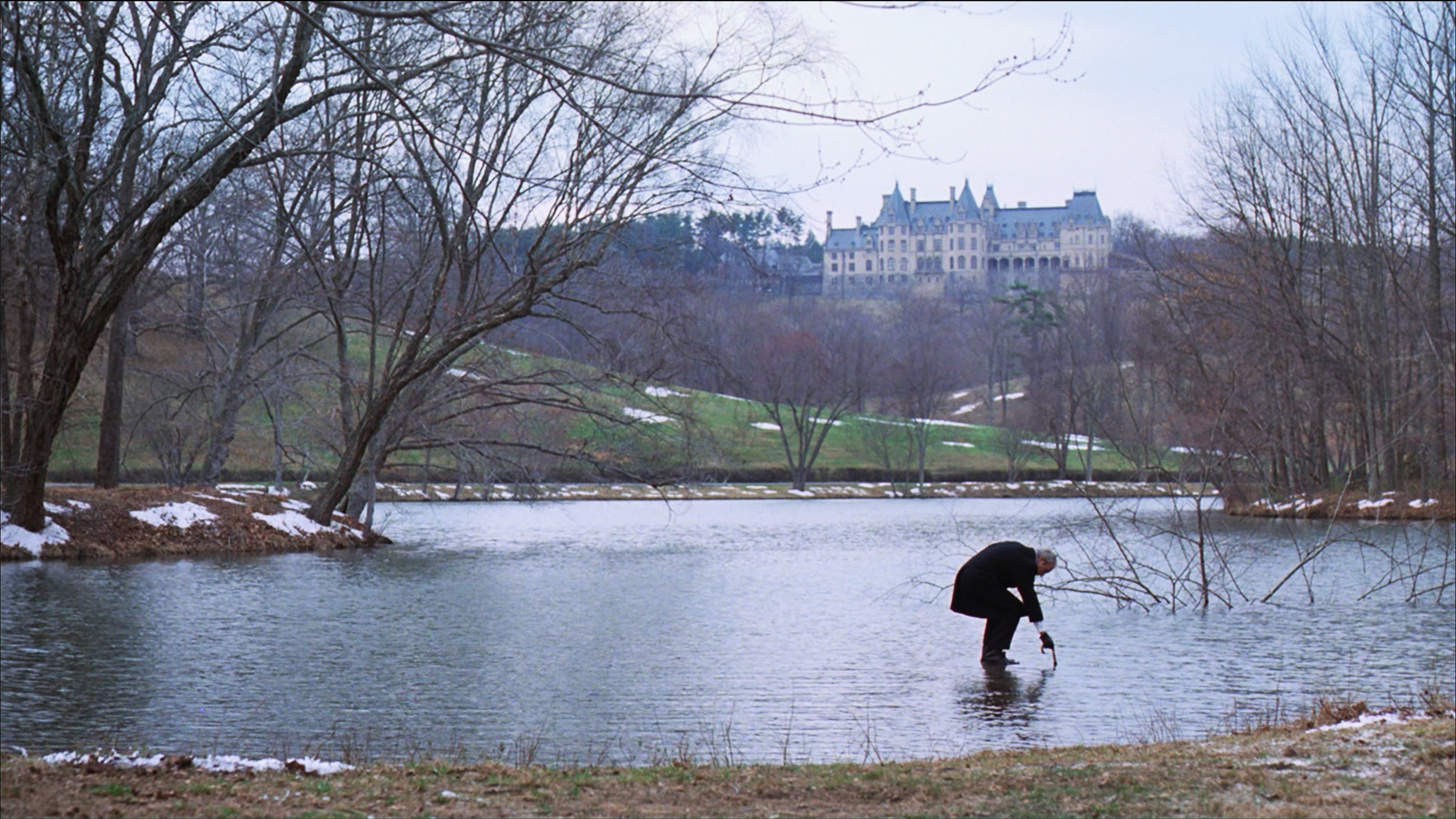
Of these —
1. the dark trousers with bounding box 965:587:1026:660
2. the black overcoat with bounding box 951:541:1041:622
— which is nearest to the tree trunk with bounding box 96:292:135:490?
the black overcoat with bounding box 951:541:1041:622

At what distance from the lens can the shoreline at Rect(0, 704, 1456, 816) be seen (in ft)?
20.7

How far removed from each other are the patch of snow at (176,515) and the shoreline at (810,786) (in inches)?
792

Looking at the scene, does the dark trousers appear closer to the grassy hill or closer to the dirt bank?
the grassy hill

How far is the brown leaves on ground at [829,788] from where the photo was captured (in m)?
6.30

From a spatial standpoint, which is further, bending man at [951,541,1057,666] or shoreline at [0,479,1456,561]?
shoreline at [0,479,1456,561]

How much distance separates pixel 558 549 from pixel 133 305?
10279 millimetres

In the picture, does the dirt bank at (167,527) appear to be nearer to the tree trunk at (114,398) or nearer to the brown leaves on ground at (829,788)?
the tree trunk at (114,398)

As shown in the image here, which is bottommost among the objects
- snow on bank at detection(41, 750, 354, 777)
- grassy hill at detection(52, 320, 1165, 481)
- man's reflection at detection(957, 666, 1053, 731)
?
man's reflection at detection(957, 666, 1053, 731)

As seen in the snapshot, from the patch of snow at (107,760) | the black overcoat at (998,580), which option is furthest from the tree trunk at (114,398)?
the patch of snow at (107,760)

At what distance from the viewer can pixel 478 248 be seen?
26.3m

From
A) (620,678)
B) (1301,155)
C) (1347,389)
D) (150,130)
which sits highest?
(1301,155)

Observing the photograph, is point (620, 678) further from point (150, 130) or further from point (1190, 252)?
point (1190, 252)

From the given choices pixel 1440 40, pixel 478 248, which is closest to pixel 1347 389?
pixel 1440 40

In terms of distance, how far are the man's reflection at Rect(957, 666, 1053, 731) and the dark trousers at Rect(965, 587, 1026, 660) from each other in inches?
10.2
